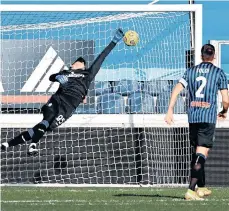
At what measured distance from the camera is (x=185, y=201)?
11.6 meters

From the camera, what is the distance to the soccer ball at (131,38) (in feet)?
52.5

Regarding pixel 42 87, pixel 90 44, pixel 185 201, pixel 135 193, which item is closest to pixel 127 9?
pixel 90 44

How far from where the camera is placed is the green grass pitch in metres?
10.5

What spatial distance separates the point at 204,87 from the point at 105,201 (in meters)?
1.90

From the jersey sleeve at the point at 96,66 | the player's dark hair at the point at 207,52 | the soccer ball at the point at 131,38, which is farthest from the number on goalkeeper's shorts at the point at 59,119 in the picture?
the player's dark hair at the point at 207,52

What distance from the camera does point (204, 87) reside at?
12023 millimetres

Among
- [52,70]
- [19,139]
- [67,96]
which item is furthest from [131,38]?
[19,139]

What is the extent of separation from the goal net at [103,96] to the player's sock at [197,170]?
15.6 feet

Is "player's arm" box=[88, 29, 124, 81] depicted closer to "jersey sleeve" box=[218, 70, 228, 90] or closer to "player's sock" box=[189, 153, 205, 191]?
"jersey sleeve" box=[218, 70, 228, 90]

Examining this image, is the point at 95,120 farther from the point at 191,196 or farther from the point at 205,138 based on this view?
the point at 191,196

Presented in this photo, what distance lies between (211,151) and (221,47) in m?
2.65

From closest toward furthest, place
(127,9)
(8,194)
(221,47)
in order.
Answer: (8,194) < (127,9) < (221,47)

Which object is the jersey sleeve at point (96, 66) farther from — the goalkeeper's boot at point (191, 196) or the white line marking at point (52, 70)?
the goalkeeper's boot at point (191, 196)

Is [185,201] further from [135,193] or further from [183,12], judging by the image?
[183,12]
